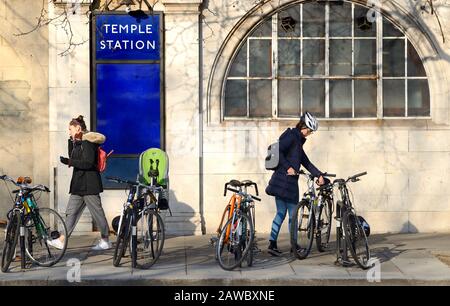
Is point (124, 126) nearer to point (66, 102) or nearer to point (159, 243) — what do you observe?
point (66, 102)

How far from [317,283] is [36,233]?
3.50 metres

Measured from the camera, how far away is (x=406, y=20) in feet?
50.5

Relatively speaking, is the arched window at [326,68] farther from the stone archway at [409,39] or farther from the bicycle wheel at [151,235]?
the bicycle wheel at [151,235]

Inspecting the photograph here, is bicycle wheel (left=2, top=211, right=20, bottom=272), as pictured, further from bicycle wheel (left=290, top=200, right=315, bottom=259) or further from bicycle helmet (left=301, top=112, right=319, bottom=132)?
bicycle helmet (left=301, top=112, right=319, bottom=132)

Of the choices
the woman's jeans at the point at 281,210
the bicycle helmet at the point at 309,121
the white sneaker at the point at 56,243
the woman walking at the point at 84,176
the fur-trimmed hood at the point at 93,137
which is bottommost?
the white sneaker at the point at 56,243

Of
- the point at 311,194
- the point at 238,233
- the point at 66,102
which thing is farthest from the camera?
the point at 66,102

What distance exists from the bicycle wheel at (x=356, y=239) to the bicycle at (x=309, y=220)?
81 centimetres

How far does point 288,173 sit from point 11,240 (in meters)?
3.53

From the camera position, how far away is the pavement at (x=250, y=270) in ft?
36.6

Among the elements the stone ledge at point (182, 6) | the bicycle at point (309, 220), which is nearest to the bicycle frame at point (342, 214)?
the bicycle at point (309, 220)

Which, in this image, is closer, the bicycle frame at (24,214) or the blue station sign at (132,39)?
the bicycle frame at (24,214)

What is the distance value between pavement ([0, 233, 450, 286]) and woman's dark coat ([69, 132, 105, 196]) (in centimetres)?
88

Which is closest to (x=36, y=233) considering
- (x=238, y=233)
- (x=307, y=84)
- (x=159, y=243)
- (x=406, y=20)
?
(x=159, y=243)

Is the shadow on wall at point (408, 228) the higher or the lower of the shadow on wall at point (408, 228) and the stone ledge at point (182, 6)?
the lower
